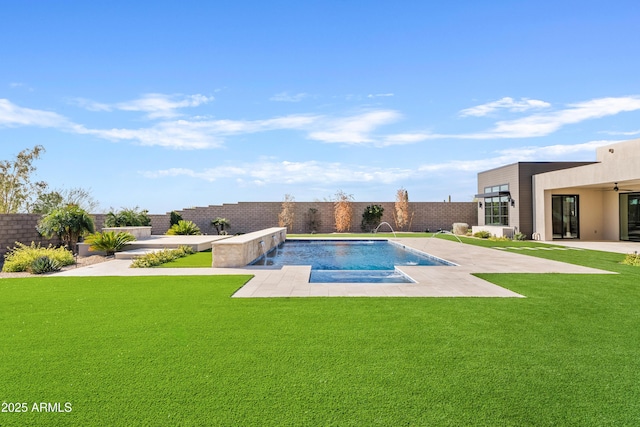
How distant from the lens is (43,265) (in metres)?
9.09

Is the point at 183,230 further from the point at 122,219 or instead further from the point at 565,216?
the point at 565,216

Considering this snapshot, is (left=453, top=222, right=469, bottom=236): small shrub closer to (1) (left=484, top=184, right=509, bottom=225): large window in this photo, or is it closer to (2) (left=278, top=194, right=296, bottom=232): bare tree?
(1) (left=484, top=184, right=509, bottom=225): large window

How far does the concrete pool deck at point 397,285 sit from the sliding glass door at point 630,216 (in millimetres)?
11137

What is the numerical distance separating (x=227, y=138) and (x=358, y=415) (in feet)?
50.1

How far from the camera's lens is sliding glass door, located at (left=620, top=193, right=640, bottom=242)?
18.0 meters

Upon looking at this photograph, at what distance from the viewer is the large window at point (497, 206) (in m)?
20.8

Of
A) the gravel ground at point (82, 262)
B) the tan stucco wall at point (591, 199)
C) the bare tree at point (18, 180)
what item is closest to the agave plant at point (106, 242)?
the gravel ground at point (82, 262)

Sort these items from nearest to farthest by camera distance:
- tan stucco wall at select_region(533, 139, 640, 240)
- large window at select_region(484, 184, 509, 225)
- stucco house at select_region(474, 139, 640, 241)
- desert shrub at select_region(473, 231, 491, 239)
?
1. tan stucco wall at select_region(533, 139, 640, 240)
2. stucco house at select_region(474, 139, 640, 241)
3. desert shrub at select_region(473, 231, 491, 239)
4. large window at select_region(484, 184, 509, 225)

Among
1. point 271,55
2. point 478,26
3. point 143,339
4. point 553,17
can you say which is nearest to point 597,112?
point 553,17

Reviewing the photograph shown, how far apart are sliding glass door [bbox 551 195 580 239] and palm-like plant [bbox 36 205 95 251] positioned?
2062 cm

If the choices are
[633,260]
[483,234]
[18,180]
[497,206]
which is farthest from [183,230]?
[633,260]

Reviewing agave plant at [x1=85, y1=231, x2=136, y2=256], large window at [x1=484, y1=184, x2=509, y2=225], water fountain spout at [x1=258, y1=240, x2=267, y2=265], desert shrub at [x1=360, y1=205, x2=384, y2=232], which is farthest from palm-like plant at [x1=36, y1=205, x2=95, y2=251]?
large window at [x1=484, y1=184, x2=509, y2=225]

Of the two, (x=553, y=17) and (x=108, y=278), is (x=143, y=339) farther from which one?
(x=553, y=17)

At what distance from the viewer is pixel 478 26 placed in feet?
39.2
